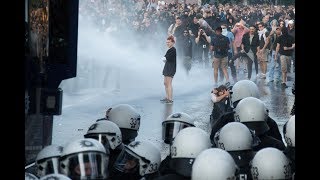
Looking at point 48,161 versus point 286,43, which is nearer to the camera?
point 48,161

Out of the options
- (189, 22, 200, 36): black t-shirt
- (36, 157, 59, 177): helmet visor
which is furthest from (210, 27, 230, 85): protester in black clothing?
(36, 157, 59, 177): helmet visor

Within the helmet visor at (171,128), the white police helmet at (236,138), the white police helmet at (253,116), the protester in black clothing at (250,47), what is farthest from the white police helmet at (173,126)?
the protester in black clothing at (250,47)

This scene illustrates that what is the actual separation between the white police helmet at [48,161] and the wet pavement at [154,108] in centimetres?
569

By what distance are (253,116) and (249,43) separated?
14504 mm

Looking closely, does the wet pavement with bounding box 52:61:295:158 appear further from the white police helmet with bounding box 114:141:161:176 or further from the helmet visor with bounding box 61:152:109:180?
the helmet visor with bounding box 61:152:109:180

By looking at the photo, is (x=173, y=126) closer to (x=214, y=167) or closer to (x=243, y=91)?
(x=243, y=91)

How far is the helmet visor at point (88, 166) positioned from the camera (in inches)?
219

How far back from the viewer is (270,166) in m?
5.91

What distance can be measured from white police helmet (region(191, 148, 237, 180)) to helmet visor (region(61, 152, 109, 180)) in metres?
0.72

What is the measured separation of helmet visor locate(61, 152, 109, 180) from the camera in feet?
18.2

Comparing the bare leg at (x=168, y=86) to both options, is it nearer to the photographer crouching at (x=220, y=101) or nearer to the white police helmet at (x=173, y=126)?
the photographer crouching at (x=220, y=101)

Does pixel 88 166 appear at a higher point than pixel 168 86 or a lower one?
higher

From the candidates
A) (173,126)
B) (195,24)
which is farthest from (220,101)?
(195,24)
